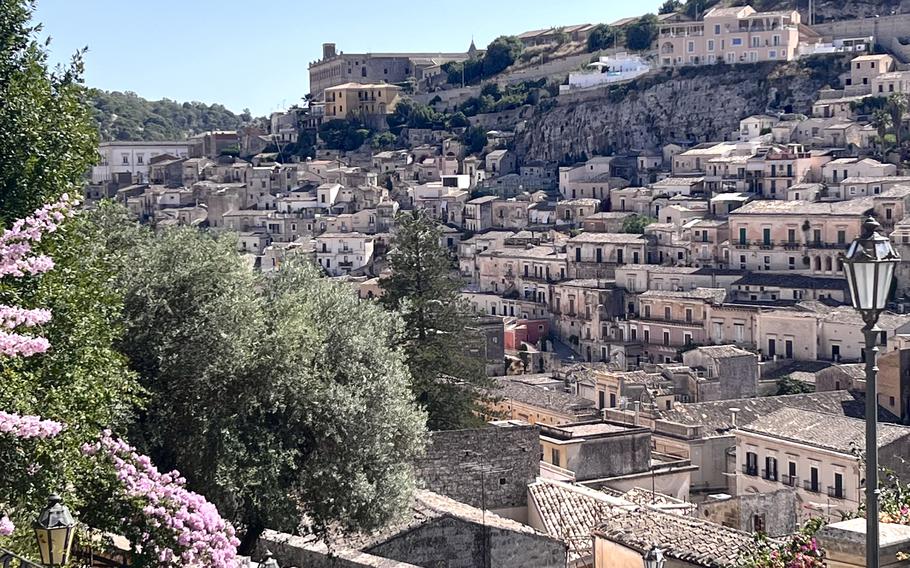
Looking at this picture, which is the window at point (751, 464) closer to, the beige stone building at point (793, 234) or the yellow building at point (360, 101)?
the beige stone building at point (793, 234)

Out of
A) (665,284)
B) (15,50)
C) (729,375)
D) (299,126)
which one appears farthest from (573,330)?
(299,126)

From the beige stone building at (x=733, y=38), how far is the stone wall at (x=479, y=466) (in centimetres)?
7958

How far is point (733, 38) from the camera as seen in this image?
3905 inches

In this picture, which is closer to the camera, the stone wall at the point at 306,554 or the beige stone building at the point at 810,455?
the stone wall at the point at 306,554

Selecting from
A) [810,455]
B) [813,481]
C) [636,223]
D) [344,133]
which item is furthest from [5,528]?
[344,133]

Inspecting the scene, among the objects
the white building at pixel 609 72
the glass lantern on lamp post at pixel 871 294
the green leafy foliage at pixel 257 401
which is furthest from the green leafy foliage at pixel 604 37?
the glass lantern on lamp post at pixel 871 294

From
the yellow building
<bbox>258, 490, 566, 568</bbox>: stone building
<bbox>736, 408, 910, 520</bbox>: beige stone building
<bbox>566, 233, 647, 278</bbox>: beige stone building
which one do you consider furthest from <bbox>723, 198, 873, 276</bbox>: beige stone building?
the yellow building

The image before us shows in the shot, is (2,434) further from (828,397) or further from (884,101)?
Answer: (884,101)

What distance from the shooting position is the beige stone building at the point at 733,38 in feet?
318

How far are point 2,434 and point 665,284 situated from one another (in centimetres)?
5647

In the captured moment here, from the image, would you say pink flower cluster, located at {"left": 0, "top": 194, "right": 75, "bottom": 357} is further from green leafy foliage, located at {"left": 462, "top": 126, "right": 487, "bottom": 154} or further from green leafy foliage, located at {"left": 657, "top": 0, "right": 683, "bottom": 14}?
green leafy foliage, located at {"left": 657, "top": 0, "right": 683, "bottom": 14}

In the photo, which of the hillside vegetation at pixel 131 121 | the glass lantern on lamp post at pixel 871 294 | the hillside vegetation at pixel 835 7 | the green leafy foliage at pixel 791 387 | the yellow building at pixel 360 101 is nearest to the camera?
the glass lantern on lamp post at pixel 871 294

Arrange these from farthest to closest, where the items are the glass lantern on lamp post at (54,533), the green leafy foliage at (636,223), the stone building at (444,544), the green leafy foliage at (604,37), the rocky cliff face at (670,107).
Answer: the green leafy foliage at (604,37) → the rocky cliff face at (670,107) → the green leafy foliage at (636,223) → the stone building at (444,544) → the glass lantern on lamp post at (54,533)

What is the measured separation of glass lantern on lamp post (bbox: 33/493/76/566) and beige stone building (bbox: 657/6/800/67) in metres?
90.2
